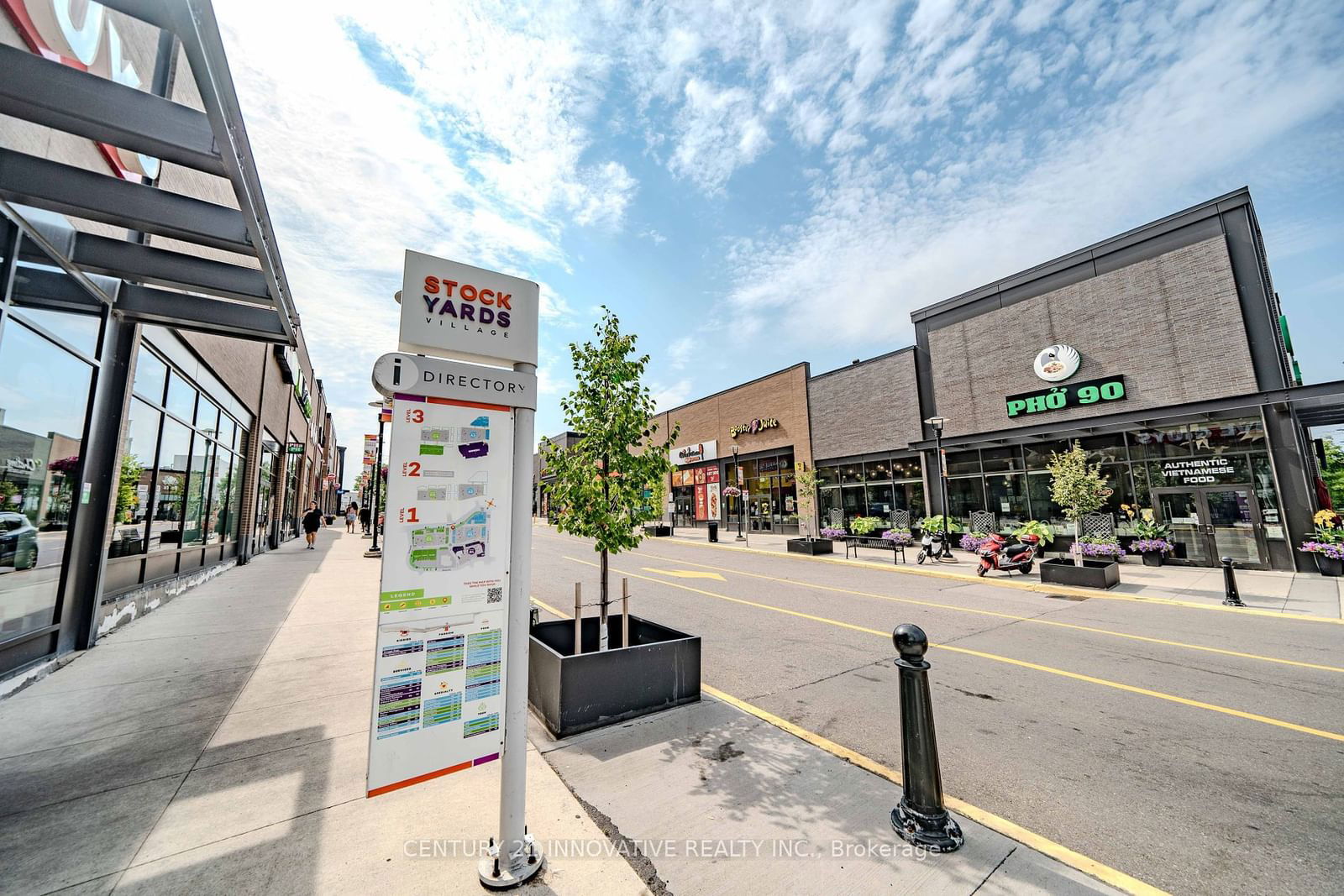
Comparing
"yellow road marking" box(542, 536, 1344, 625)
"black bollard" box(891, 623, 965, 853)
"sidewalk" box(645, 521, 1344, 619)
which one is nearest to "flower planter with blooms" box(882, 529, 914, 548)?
"sidewalk" box(645, 521, 1344, 619)

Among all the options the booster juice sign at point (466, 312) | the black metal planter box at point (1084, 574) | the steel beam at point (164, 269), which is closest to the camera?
the booster juice sign at point (466, 312)

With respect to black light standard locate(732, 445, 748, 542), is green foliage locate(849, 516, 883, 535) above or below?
below

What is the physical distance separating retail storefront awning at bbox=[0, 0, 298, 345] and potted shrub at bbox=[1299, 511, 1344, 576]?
21.6m

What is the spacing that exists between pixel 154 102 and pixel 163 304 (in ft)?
12.1

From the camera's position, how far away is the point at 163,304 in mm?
5871

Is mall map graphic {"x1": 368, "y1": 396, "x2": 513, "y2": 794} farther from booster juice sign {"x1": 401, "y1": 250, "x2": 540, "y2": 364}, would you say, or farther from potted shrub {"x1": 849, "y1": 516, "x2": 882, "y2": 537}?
potted shrub {"x1": 849, "y1": 516, "x2": 882, "y2": 537}

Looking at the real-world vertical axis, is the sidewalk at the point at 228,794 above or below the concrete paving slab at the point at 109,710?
below

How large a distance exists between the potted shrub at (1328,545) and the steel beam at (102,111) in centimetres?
2174

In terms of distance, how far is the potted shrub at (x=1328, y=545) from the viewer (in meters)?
12.6

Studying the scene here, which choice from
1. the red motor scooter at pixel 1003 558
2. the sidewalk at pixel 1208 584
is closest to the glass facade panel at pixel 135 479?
the sidewalk at pixel 1208 584

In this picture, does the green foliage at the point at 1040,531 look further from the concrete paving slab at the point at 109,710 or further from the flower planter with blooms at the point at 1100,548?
the concrete paving slab at the point at 109,710

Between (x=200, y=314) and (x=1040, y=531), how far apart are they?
22.1 metres

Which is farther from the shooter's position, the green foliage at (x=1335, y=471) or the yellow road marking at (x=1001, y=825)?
the green foliage at (x=1335, y=471)

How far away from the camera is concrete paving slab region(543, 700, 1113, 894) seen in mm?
2604
